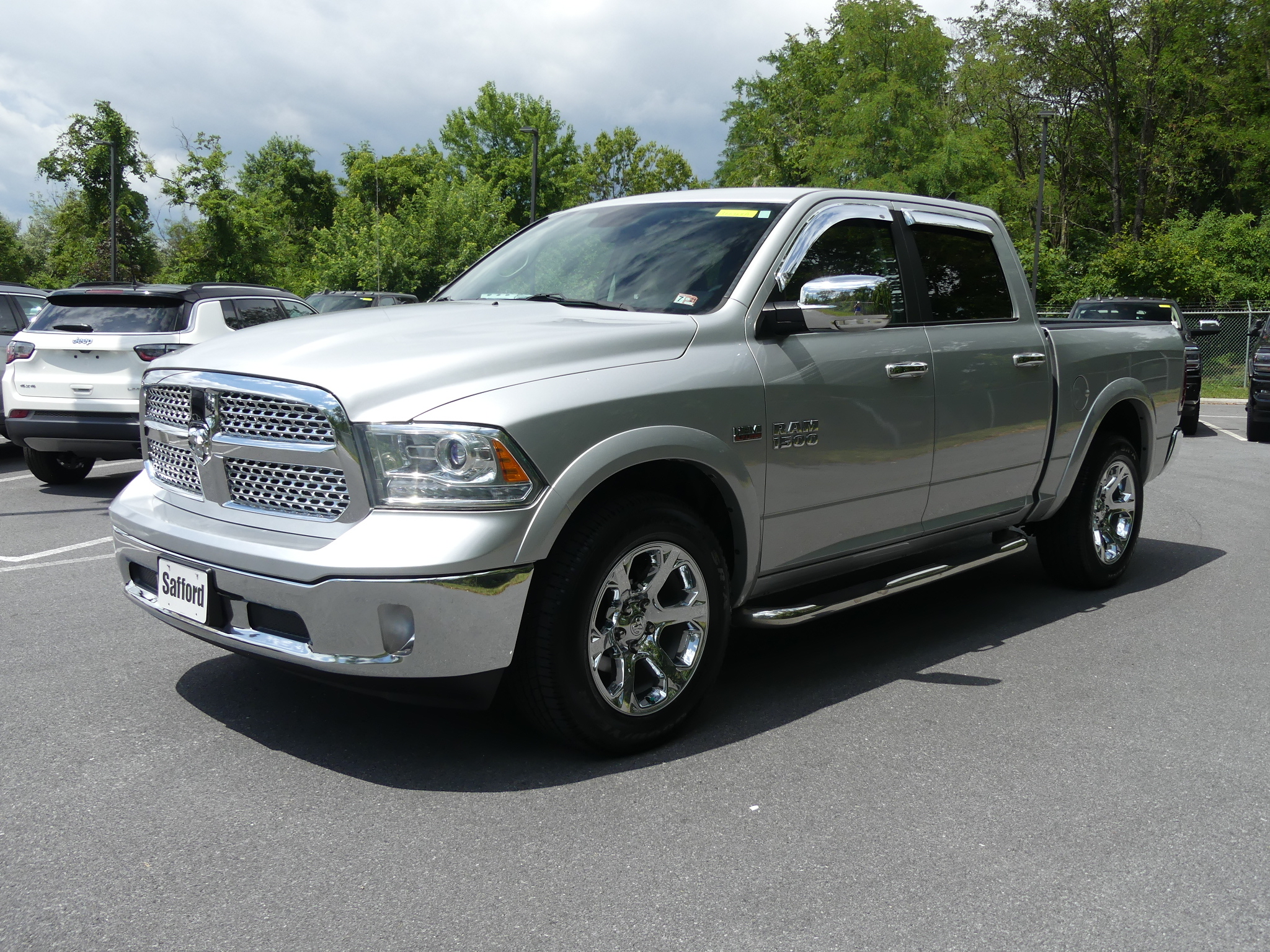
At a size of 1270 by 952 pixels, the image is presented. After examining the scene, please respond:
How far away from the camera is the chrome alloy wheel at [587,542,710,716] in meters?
3.65

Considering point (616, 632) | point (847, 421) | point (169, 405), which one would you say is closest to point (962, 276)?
point (847, 421)

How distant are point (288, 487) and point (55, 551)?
4298mm

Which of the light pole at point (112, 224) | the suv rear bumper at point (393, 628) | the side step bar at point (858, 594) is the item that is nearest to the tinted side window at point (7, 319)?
the suv rear bumper at point (393, 628)

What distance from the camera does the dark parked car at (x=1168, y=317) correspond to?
1616cm

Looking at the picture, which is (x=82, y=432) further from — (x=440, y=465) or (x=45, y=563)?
(x=440, y=465)

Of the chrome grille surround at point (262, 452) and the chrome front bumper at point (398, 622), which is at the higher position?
the chrome grille surround at point (262, 452)

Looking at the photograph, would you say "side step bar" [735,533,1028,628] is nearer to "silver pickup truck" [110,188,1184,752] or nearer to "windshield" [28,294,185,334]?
"silver pickup truck" [110,188,1184,752]

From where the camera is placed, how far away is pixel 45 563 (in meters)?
6.64

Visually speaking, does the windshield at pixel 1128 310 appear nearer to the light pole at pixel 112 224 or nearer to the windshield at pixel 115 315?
the windshield at pixel 115 315

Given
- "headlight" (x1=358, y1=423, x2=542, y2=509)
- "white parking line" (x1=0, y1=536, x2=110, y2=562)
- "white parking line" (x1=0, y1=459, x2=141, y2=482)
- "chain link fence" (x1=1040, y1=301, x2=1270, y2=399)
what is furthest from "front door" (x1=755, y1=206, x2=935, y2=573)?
"chain link fence" (x1=1040, y1=301, x2=1270, y2=399)

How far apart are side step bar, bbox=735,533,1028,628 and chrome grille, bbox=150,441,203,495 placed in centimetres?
192

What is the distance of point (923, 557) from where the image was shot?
208 inches

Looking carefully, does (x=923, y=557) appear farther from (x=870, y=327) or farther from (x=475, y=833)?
(x=475, y=833)

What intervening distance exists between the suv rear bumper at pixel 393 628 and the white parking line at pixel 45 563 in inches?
144
